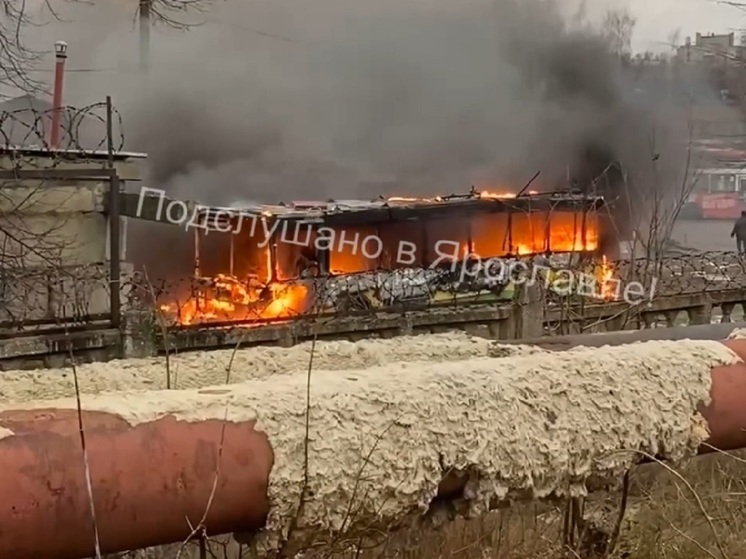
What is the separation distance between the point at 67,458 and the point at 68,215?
6.80m

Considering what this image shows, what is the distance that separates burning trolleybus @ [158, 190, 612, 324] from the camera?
26.6 feet

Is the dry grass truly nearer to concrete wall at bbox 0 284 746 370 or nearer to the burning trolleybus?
concrete wall at bbox 0 284 746 370

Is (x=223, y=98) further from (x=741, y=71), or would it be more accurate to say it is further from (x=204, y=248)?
(x=741, y=71)

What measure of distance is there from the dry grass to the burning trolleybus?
4.25 m

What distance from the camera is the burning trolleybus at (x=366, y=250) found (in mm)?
8094

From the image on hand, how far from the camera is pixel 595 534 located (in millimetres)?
2740

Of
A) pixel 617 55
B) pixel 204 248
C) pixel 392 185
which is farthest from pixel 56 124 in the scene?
pixel 617 55

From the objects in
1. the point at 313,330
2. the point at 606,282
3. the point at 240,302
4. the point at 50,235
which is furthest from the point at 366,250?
the point at 313,330

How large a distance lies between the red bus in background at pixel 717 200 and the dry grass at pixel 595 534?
18.4m

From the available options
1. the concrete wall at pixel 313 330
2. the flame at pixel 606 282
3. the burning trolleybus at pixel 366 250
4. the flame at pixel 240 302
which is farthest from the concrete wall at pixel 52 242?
the flame at pixel 606 282

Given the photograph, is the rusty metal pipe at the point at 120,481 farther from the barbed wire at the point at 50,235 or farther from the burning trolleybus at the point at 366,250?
the burning trolleybus at the point at 366,250

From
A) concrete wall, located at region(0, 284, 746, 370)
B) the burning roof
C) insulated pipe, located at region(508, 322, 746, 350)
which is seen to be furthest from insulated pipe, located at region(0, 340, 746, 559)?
the burning roof

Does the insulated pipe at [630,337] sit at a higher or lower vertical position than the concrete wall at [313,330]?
higher

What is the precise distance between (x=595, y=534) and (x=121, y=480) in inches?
68.3
